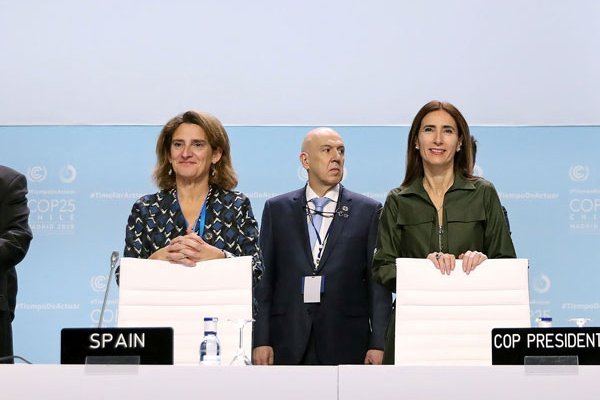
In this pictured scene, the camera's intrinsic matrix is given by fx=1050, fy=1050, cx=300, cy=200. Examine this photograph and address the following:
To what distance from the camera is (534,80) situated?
536 centimetres

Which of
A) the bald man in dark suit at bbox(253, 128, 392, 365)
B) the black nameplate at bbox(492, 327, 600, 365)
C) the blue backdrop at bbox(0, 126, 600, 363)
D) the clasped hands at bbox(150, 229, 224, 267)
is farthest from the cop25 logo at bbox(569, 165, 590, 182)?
the black nameplate at bbox(492, 327, 600, 365)

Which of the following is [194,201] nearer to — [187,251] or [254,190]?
[187,251]

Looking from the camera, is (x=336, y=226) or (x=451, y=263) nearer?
(x=451, y=263)

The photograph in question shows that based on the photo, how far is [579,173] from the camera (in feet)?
17.4

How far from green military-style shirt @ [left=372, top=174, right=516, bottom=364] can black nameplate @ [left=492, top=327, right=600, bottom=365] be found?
1200 millimetres

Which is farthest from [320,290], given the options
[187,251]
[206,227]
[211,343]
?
[211,343]

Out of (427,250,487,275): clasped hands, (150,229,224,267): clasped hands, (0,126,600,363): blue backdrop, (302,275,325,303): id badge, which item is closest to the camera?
(427,250,487,275): clasped hands

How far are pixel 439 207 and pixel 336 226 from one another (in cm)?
66

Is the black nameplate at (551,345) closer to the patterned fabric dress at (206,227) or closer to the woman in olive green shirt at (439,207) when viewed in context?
the woman in olive green shirt at (439,207)

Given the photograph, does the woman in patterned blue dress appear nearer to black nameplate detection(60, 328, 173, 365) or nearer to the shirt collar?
the shirt collar

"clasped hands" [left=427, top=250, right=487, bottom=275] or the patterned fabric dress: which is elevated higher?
the patterned fabric dress

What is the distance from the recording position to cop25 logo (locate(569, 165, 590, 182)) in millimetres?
5285

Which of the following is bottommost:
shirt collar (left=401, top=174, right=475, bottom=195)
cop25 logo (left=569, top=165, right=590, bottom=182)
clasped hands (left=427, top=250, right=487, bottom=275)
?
clasped hands (left=427, top=250, right=487, bottom=275)

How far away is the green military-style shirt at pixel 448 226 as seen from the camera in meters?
A: 3.61
